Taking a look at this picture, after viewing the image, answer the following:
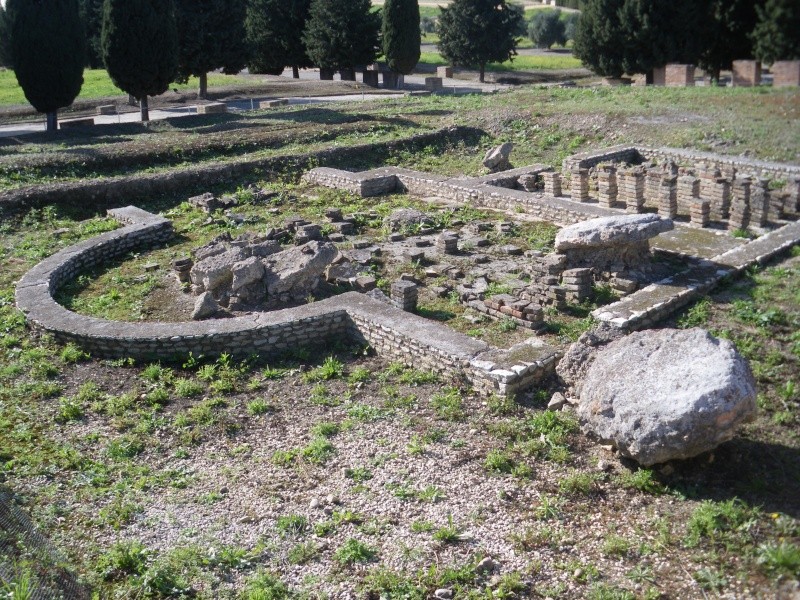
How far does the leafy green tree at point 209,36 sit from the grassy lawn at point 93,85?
301 centimetres

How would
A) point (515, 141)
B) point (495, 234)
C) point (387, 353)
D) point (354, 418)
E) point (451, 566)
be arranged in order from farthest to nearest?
point (515, 141) → point (495, 234) → point (387, 353) → point (354, 418) → point (451, 566)

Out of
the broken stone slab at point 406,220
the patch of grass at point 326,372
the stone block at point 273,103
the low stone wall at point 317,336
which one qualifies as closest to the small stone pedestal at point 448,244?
the broken stone slab at point 406,220

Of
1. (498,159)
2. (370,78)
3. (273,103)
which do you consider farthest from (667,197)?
(370,78)

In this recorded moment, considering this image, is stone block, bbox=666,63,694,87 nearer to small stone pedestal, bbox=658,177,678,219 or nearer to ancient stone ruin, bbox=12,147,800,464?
ancient stone ruin, bbox=12,147,800,464

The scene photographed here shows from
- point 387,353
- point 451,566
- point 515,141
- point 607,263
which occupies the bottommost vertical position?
point 451,566

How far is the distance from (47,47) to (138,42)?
2575 mm

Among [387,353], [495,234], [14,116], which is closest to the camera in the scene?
[387,353]

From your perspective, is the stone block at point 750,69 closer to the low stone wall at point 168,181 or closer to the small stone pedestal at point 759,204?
the small stone pedestal at point 759,204

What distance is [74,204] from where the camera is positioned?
1530 centimetres

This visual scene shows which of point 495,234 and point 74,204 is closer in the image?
point 495,234

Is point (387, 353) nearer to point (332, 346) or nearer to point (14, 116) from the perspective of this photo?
point (332, 346)

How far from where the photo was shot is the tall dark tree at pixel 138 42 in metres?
23.0

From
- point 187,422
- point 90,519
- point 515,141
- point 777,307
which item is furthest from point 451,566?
point 515,141

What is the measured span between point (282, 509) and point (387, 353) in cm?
288
